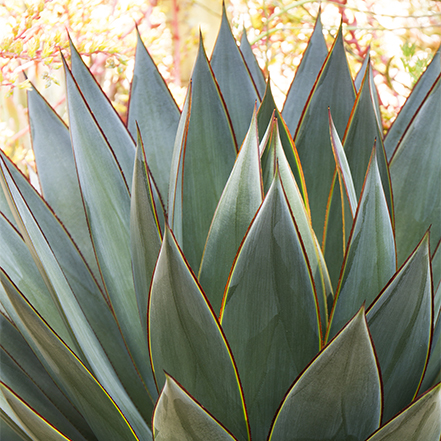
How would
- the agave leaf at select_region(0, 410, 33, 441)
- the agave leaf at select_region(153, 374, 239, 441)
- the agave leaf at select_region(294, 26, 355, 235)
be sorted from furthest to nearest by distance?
the agave leaf at select_region(294, 26, 355, 235) < the agave leaf at select_region(0, 410, 33, 441) < the agave leaf at select_region(153, 374, 239, 441)

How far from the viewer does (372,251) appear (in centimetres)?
34

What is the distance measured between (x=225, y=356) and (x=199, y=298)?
46 millimetres

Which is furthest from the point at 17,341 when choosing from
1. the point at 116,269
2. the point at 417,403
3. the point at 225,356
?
the point at 417,403

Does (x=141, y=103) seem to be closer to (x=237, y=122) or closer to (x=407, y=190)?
(x=237, y=122)

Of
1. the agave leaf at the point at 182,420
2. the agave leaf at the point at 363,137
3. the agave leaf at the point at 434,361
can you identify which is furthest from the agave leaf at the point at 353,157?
the agave leaf at the point at 182,420

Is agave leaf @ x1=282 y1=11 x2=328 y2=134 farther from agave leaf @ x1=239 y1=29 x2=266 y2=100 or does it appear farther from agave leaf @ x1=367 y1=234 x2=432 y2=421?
agave leaf @ x1=367 y1=234 x2=432 y2=421

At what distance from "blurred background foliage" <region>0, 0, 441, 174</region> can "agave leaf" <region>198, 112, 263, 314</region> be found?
0.27 meters

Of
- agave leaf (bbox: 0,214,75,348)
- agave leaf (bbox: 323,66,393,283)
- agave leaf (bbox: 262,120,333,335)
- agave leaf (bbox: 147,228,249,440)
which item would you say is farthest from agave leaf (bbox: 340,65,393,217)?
agave leaf (bbox: 0,214,75,348)

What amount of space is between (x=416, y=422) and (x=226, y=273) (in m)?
0.16

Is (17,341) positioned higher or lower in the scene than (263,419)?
higher

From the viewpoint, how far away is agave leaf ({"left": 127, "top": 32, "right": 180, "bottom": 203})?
52cm

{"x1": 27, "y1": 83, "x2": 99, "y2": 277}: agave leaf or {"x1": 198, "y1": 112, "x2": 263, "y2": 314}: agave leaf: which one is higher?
{"x1": 27, "y1": 83, "x2": 99, "y2": 277}: agave leaf

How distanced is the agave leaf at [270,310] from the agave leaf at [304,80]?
0.99 ft

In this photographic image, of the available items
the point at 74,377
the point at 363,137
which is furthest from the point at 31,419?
the point at 363,137
